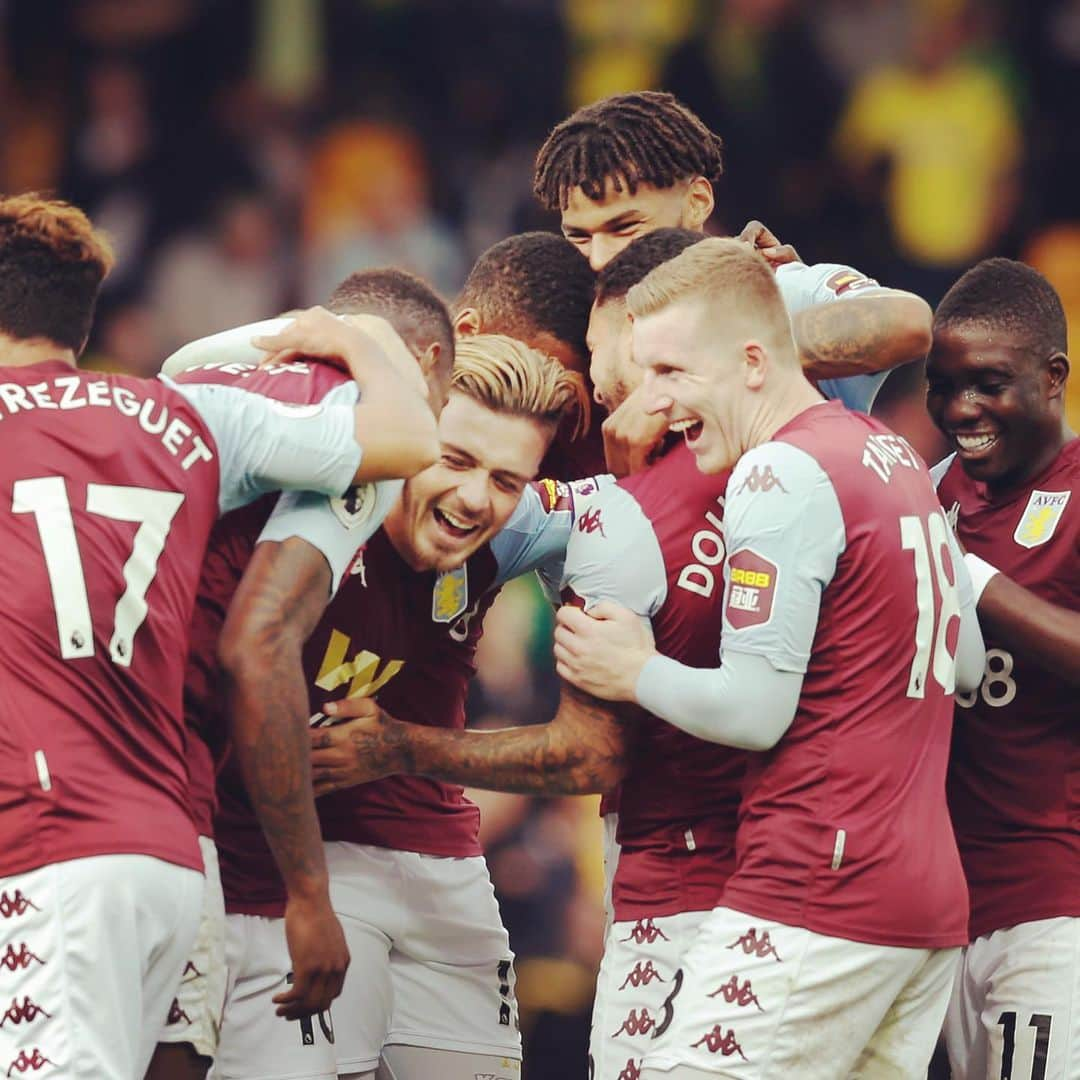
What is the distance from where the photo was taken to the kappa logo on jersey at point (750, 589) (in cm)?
332

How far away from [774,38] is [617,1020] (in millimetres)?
5691

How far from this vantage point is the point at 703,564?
3.67 metres

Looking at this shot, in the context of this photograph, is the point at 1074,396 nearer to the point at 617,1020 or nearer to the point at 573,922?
the point at 573,922

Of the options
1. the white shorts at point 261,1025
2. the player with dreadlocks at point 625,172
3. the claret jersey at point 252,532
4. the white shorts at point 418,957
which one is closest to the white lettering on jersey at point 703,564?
the claret jersey at point 252,532

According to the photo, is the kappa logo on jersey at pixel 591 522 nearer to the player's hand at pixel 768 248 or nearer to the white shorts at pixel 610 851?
the white shorts at pixel 610 851

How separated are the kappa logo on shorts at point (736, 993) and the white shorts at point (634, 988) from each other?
0.37 meters

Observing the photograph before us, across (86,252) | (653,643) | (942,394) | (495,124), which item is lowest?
(653,643)

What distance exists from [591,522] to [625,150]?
1.47 meters

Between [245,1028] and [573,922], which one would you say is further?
[573,922]

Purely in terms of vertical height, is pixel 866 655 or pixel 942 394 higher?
pixel 942 394

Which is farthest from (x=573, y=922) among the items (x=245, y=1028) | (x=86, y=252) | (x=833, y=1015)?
(x=86, y=252)

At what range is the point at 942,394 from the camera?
4.35 m

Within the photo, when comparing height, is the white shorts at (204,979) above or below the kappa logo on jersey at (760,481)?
below

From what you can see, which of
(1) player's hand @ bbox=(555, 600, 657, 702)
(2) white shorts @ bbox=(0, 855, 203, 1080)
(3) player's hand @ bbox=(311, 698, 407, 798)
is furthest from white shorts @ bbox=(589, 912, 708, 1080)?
(2) white shorts @ bbox=(0, 855, 203, 1080)
